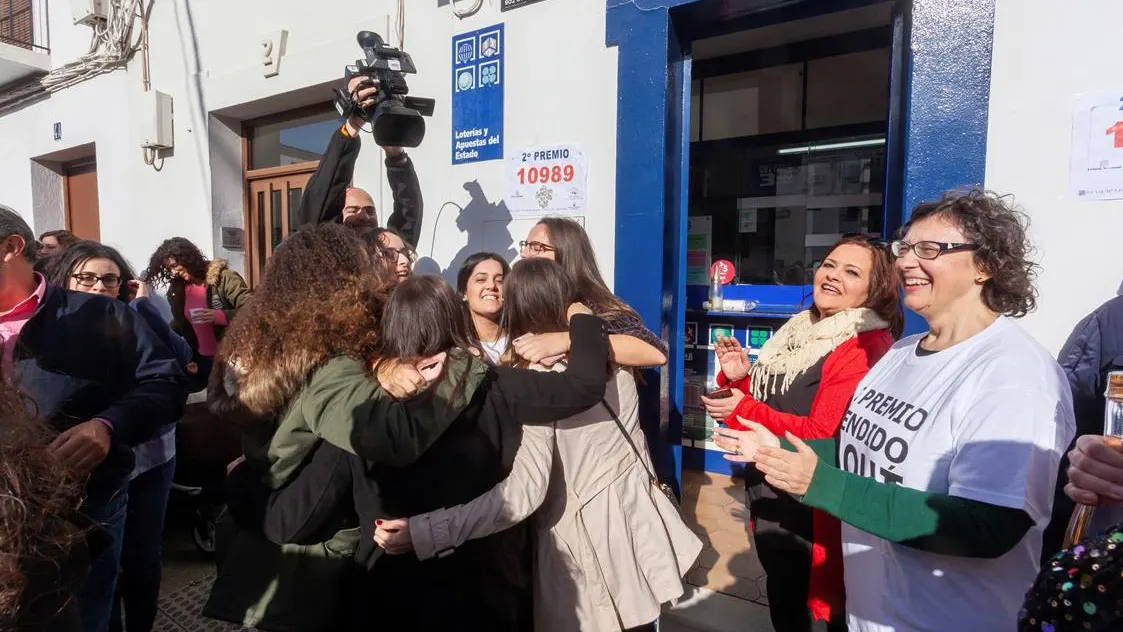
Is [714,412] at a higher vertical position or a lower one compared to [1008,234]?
lower

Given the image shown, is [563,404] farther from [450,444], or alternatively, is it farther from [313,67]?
[313,67]

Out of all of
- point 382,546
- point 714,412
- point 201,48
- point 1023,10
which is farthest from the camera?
point 201,48

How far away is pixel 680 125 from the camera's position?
10.2ft

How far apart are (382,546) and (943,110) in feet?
8.72

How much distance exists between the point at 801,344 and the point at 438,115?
2670 millimetres

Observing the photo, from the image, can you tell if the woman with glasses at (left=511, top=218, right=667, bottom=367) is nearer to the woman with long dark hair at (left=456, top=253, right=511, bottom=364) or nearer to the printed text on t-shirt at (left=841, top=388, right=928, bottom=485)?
the woman with long dark hair at (left=456, top=253, right=511, bottom=364)

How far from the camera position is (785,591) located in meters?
2.13

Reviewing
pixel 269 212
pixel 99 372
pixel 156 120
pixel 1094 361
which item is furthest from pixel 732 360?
pixel 156 120

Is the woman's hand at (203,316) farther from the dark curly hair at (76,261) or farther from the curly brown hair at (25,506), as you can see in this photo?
the curly brown hair at (25,506)

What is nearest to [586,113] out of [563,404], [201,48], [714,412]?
[714,412]

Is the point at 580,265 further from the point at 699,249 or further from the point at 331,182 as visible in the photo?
the point at 699,249

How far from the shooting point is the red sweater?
1.85 m

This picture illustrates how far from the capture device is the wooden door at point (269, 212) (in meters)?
4.75

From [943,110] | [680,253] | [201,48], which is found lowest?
[680,253]
